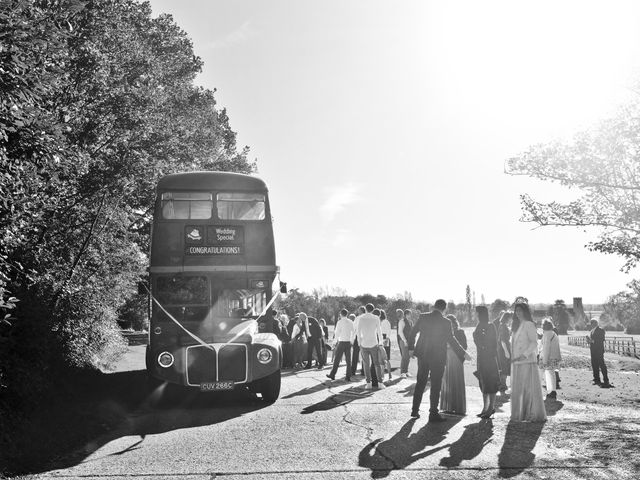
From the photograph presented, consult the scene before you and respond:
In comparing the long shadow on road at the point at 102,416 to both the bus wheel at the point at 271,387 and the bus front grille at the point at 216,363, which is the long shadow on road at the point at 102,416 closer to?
the bus wheel at the point at 271,387

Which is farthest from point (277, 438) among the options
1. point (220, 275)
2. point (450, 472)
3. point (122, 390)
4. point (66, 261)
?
point (66, 261)

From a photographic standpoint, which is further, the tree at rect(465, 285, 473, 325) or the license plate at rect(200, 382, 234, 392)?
the tree at rect(465, 285, 473, 325)

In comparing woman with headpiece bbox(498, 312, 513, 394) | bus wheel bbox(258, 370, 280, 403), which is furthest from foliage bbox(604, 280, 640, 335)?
bus wheel bbox(258, 370, 280, 403)

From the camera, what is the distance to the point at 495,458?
657cm

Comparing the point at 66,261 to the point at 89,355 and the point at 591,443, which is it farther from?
the point at 591,443

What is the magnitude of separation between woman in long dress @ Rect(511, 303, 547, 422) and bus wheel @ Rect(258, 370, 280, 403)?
427 centimetres

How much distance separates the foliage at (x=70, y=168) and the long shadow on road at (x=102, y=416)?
25.4 inches

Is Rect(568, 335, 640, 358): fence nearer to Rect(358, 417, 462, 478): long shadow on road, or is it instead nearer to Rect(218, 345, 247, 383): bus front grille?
Rect(218, 345, 247, 383): bus front grille

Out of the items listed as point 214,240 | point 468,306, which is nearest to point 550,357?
point 214,240

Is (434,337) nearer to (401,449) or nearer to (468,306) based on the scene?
(401,449)

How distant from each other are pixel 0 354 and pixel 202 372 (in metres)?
4.03

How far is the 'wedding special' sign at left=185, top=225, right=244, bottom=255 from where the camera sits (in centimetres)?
1141

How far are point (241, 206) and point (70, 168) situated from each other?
321cm

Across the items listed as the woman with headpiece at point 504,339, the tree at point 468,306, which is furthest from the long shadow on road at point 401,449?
the tree at point 468,306
